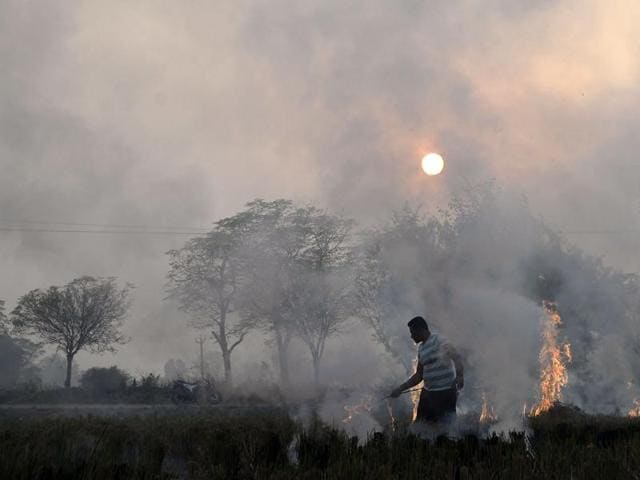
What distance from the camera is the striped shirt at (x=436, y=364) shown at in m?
7.75

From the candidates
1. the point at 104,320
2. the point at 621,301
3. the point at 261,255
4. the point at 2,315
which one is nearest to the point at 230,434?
the point at 261,255

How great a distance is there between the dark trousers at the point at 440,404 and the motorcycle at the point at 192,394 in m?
18.8

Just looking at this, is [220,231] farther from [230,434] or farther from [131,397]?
[230,434]

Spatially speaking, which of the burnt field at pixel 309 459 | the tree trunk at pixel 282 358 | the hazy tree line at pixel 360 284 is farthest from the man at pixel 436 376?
the tree trunk at pixel 282 358

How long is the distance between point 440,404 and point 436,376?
36 cm

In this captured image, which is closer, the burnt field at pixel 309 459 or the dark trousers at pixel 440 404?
the burnt field at pixel 309 459

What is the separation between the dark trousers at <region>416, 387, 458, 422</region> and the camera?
25.3 feet

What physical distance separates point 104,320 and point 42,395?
1539 cm

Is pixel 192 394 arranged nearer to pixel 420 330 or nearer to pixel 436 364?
pixel 420 330

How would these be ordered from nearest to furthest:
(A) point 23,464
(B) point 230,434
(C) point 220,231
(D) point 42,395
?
1. (A) point 23,464
2. (B) point 230,434
3. (D) point 42,395
4. (C) point 220,231

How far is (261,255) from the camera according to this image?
34.9m

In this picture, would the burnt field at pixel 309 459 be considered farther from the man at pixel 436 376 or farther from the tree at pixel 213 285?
the tree at pixel 213 285

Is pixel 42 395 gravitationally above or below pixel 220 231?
below

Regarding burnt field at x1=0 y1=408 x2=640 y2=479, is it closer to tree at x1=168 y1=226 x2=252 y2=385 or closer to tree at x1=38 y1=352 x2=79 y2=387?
tree at x1=168 y1=226 x2=252 y2=385
